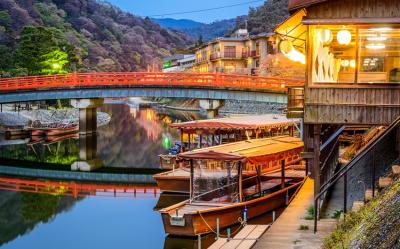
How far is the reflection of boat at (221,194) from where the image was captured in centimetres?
1989

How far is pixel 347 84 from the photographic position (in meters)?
16.9

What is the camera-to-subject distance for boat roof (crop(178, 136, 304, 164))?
20.9 metres

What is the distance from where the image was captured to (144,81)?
169 feet

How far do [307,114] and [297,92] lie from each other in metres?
2.23

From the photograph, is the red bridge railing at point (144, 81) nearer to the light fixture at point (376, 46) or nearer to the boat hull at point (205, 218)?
the boat hull at point (205, 218)

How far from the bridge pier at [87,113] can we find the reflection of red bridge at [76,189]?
741 inches

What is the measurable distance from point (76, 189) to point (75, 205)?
4354 mm

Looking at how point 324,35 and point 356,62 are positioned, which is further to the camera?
point 324,35

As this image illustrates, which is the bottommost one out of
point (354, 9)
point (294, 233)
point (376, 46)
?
point (294, 233)

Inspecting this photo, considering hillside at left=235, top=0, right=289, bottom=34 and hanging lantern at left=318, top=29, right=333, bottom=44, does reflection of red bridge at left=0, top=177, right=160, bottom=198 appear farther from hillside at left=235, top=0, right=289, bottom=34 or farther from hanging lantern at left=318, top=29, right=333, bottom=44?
hillside at left=235, top=0, right=289, bottom=34

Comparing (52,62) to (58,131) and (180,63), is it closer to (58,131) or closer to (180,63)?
(58,131)

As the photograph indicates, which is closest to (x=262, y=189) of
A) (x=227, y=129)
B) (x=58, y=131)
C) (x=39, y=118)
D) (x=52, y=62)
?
(x=227, y=129)

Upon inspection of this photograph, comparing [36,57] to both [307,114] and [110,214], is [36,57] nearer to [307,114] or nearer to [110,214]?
[110,214]

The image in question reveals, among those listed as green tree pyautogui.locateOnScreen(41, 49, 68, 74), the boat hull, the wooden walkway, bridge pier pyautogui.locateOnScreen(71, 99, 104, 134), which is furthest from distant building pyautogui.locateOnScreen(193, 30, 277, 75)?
the wooden walkway
